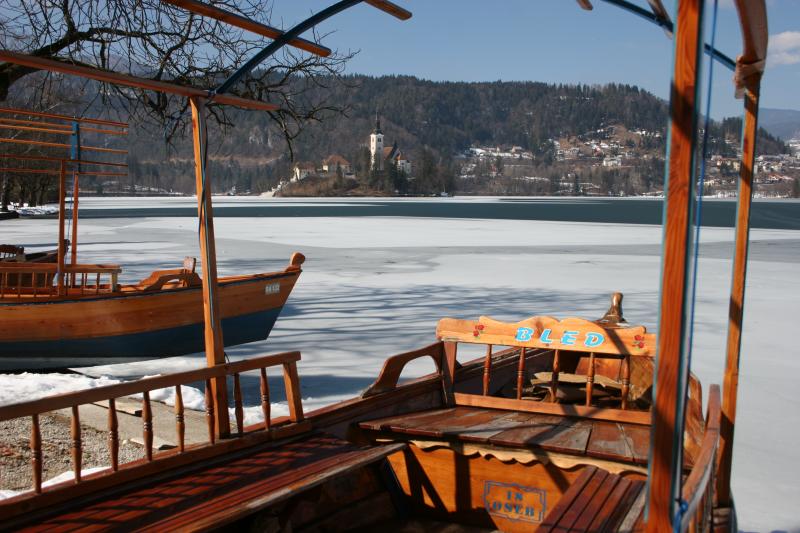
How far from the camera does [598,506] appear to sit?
10.1ft

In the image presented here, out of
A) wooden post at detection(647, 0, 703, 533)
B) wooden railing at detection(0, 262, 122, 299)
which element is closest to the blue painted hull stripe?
wooden railing at detection(0, 262, 122, 299)

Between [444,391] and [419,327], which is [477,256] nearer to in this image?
[419,327]

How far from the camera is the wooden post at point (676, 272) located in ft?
5.27

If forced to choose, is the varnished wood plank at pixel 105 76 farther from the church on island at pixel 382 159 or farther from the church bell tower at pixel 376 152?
the church bell tower at pixel 376 152

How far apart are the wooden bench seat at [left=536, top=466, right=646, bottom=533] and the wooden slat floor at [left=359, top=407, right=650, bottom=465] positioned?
18cm

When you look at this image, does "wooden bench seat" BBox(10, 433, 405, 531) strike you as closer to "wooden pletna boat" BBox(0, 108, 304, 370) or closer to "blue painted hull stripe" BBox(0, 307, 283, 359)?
"wooden pletna boat" BBox(0, 108, 304, 370)

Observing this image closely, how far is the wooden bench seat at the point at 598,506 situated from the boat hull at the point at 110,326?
588cm

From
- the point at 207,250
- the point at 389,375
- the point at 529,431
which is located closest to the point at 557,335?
the point at 529,431

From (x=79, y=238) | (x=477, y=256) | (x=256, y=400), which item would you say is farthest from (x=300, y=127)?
(x=79, y=238)

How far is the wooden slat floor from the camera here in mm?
3658

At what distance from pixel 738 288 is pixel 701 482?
159 cm

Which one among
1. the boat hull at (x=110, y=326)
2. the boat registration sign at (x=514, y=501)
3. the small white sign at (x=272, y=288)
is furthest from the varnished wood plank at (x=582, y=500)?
the small white sign at (x=272, y=288)

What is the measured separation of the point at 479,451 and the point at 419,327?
625 cm

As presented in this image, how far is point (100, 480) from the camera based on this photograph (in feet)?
10.0
